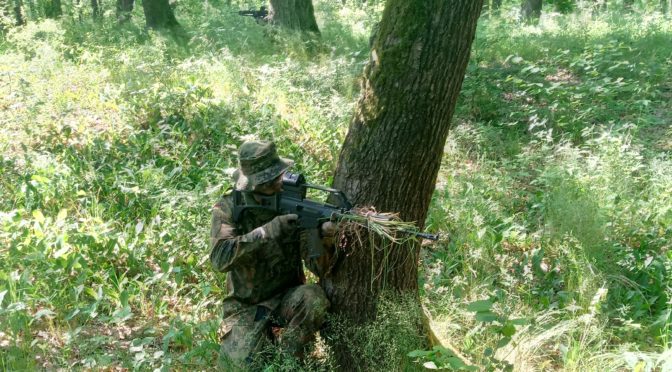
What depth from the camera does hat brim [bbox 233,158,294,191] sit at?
11.3ft

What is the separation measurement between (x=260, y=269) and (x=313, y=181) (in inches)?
77.8

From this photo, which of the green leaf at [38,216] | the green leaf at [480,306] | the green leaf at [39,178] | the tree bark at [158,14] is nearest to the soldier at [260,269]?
the green leaf at [480,306]

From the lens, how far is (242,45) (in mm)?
9062

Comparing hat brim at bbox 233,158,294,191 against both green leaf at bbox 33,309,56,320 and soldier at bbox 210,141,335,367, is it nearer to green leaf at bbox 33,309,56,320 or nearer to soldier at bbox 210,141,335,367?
soldier at bbox 210,141,335,367

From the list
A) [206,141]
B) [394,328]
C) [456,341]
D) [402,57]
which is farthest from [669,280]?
[206,141]

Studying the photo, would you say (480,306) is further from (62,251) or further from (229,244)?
(62,251)

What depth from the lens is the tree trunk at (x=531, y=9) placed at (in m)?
14.3

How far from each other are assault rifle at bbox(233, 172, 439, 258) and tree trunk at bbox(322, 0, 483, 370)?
0.17 m

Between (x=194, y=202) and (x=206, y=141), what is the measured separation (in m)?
1.40

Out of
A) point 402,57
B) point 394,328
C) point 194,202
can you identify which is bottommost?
point 394,328

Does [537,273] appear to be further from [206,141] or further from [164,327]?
[206,141]

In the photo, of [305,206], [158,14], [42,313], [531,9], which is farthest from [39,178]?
[531,9]

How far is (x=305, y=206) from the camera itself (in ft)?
10.7

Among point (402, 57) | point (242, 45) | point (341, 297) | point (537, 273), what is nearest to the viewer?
point (402, 57)
